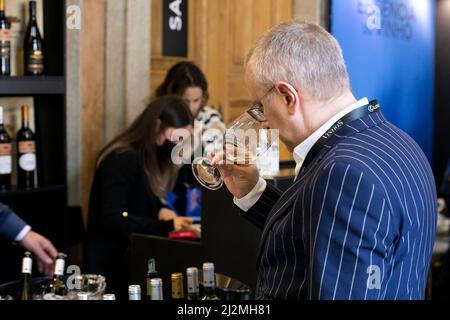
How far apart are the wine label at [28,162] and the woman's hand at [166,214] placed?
58 cm

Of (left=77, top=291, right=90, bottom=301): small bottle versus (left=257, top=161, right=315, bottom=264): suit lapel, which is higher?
(left=257, top=161, right=315, bottom=264): suit lapel

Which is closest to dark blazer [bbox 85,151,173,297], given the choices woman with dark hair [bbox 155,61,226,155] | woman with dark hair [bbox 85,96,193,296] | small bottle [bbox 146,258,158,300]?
woman with dark hair [bbox 85,96,193,296]

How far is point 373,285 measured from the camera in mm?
1273

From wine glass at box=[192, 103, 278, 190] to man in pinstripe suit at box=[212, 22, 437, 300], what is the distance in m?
0.12

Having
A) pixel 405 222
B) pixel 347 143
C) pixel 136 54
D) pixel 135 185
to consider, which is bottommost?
pixel 135 185

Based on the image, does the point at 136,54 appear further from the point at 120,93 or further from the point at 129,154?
the point at 129,154

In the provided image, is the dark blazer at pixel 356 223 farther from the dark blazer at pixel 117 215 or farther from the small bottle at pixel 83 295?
the dark blazer at pixel 117 215

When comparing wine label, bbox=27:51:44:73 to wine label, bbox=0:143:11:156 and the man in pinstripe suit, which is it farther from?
the man in pinstripe suit

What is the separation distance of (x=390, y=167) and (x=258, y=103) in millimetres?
298

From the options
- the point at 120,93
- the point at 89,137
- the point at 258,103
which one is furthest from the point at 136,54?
the point at 258,103

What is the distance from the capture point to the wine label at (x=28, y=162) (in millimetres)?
2551

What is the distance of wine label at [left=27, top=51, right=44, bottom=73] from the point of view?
2.37 meters

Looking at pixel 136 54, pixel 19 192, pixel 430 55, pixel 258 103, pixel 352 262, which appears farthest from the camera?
pixel 430 55

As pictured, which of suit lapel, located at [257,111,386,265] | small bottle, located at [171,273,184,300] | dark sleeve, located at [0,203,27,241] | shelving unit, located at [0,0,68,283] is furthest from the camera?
shelving unit, located at [0,0,68,283]
